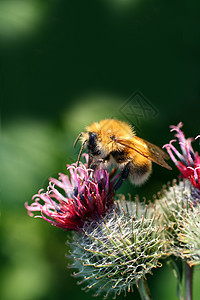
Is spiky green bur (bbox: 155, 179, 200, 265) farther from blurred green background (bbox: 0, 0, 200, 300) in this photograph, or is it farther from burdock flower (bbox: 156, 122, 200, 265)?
blurred green background (bbox: 0, 0, 200, 300)

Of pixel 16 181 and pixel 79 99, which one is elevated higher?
pixel 79 99

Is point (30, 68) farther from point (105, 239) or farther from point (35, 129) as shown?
point (105, 239)

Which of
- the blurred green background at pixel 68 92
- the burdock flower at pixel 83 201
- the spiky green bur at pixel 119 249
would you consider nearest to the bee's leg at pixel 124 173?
the burdock flower at pixel 83 201

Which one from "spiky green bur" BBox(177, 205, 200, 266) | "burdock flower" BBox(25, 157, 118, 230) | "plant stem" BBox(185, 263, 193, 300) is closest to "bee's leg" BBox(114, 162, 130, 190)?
"burdock flower" BBox(25, 157, 118, 230)

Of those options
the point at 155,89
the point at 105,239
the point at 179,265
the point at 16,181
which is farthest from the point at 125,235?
the point at 155,89

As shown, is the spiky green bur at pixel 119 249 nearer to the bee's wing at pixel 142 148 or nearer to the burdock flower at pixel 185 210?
the burdock flower at pixel 185 210
